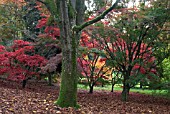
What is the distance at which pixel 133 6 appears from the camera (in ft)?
31.4

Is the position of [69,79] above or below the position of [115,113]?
above

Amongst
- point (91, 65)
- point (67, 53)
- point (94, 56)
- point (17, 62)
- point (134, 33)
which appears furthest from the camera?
point (91, 65)

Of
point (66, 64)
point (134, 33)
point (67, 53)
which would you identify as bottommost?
point (66, 64)

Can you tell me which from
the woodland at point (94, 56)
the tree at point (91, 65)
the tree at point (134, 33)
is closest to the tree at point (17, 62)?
the woodland at point (94, 56)

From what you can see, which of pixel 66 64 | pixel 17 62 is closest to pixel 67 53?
pixel 66 64

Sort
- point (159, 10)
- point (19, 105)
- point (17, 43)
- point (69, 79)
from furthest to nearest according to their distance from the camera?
1. point (17, 43)
2. point (159, 10)
3. point (69, 79)
4. point (19, 105)

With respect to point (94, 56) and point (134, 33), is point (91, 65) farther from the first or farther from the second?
point (134, 33)

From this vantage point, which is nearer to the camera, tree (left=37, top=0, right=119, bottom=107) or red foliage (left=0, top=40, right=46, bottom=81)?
tree (left=37, top=0, right=119, bottom=107)

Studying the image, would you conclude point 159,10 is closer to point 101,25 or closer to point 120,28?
point 120,28

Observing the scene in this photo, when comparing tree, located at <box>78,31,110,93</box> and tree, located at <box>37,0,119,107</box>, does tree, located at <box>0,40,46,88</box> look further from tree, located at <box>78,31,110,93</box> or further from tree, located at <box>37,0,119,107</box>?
tree, located at <box>37,0,119,107</box>

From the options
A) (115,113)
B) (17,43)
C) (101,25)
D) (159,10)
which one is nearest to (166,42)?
(159,10)

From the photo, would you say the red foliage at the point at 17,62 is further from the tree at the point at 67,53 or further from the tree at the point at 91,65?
the tree at the point at 67,53

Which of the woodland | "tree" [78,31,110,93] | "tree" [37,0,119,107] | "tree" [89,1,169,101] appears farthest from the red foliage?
"tree" [37,0,119,107]

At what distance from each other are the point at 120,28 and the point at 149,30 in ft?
3.93
